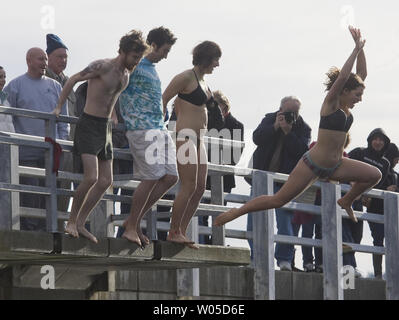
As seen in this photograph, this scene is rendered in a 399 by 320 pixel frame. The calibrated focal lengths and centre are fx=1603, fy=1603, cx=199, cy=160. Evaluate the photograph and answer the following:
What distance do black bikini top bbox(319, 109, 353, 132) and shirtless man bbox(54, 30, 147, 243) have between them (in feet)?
6.87

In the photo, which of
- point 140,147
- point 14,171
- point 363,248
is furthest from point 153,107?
point 363,248

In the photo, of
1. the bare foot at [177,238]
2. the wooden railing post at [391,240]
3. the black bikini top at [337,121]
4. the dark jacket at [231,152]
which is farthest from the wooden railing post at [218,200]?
the wooden railing post at [391,240]

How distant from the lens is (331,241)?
Answer: 1805 cm

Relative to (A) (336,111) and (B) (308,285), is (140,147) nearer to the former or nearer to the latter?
(A) (336,111)

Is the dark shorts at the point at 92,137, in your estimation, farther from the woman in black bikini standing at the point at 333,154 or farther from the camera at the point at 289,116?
the camera at the point at 289,116

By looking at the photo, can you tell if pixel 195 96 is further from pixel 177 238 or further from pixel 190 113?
pixel 177 238

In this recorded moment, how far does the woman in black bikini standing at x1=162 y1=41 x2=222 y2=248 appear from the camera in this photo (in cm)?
1441

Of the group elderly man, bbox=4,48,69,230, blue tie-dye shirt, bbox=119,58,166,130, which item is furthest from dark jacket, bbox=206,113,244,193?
blue tie-dye shirt, bbox=119,58,166,130

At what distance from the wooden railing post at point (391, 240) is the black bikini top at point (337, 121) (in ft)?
15.5

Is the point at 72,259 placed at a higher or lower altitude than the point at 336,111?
lower

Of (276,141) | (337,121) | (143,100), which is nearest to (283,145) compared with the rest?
(276,141)

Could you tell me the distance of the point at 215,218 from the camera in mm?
15828

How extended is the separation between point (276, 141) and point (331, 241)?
149 cm
